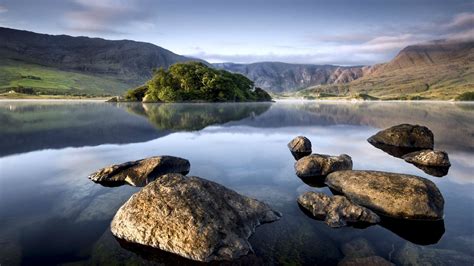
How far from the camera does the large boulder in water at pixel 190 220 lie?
455 inches

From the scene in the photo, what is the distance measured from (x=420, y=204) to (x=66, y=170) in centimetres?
2208

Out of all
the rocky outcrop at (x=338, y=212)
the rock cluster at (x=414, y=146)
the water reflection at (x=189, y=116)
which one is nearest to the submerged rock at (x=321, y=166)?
the rocky outcrop at (x=338, y=212)

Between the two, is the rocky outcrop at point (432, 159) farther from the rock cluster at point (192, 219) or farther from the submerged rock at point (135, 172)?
the submerged rock at point (135, 172)

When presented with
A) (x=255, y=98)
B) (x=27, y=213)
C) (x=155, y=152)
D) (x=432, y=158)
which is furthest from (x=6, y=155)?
(x=255, y=98)

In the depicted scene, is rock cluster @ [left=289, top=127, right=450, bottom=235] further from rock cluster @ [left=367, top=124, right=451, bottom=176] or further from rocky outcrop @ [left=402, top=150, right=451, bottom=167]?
rocky outcrop @ [left=402, top=150, right=451, bottom=167]

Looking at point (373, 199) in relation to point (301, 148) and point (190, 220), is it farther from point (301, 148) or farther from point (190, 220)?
point (301, 148)

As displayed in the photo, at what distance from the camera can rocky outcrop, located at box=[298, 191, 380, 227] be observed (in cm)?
1447

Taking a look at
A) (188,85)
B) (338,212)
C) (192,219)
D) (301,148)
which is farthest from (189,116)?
(188,85)

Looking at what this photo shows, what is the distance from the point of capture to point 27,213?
1474 centimetres

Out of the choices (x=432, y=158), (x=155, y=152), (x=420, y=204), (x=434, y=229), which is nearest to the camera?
(x=434, y=229)

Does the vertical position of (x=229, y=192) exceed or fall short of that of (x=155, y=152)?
it exceeds it

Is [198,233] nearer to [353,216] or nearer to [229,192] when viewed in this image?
[229,192]

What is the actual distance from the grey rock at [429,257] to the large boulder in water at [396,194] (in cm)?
310

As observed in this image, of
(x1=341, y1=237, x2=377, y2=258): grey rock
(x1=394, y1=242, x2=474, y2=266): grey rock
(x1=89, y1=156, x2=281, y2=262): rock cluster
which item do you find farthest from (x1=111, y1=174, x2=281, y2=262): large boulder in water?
(x1=394, y1=242, x2=474, y2=266): grey rock
